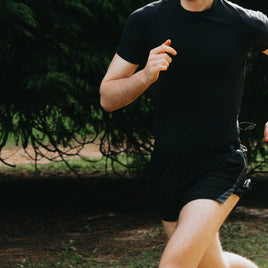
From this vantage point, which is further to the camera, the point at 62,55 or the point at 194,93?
the point at 62,55

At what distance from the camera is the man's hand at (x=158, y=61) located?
2328 millimetres

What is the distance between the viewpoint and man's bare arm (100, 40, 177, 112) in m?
2.34

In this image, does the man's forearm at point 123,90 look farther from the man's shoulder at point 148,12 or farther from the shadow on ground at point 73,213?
the shadow on ground at point 73,213

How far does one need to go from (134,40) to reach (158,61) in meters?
0.43

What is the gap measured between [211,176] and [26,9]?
3027 mm

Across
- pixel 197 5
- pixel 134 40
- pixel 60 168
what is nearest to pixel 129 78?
pixel 134 40

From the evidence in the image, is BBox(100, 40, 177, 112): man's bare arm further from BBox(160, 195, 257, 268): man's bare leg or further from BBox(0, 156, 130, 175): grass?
BBox(0, 156, 130, 175): grass

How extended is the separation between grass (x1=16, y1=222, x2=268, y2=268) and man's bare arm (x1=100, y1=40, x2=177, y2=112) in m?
2.90

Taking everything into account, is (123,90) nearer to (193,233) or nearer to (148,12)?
(148,12)

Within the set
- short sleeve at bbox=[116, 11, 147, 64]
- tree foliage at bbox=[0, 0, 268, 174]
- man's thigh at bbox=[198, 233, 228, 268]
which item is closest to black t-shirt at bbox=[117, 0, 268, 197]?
short sleeve at bbox=[116, 11, 147, 64]

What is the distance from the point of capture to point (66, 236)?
6438 millimetres

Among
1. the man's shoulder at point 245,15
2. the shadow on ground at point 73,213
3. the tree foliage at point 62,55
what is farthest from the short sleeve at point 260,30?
the shadow on ground at point 73,213

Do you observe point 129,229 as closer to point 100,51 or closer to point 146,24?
point 100,51

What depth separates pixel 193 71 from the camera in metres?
2.63
